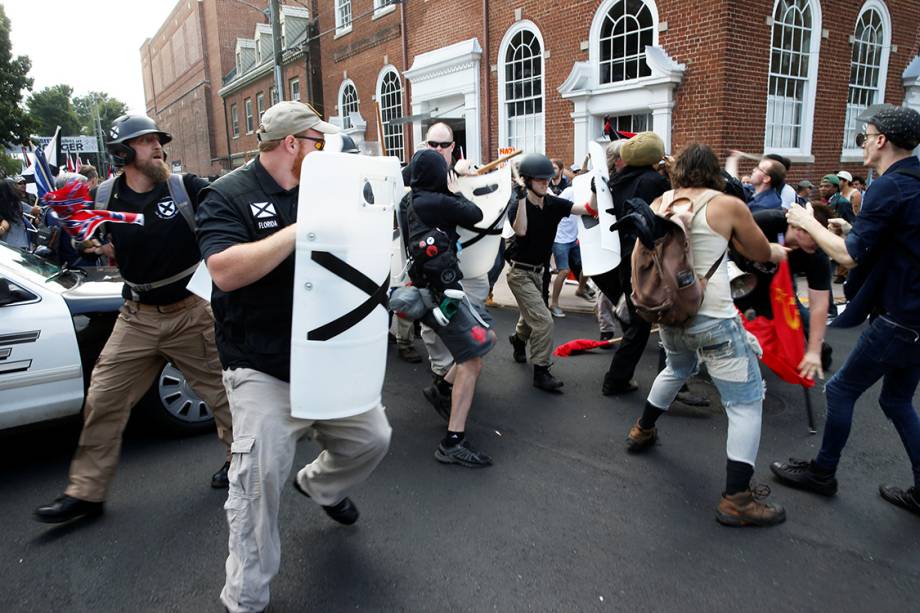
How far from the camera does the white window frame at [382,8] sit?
16.5m

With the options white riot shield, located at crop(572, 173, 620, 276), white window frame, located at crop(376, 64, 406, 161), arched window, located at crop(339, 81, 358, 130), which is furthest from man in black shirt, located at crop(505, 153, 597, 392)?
arched window, located at crop(339, 81, 358, 130)

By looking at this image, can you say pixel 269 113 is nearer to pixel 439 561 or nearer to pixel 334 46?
pixel 439 561

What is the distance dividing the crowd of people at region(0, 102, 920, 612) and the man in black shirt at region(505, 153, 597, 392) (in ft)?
2.10

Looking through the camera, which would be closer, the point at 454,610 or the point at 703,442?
the point at 454,610

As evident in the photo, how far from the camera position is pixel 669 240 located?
3023 millimetres

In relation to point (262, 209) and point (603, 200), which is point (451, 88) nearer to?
point (603, 200)

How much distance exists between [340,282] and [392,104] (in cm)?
1649

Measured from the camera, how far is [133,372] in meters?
3.18

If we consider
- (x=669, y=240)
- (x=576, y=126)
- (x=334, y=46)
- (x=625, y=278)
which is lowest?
(x=625, y=278)

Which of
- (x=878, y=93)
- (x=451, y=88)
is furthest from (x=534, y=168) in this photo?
(x=878, y=93)

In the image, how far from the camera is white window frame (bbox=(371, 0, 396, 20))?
54.1 ft

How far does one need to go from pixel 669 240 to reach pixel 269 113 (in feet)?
6.36

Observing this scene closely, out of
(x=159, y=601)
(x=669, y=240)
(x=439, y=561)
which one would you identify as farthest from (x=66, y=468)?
(x=669, y=240)

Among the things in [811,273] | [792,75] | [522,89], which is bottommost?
[811,273]
